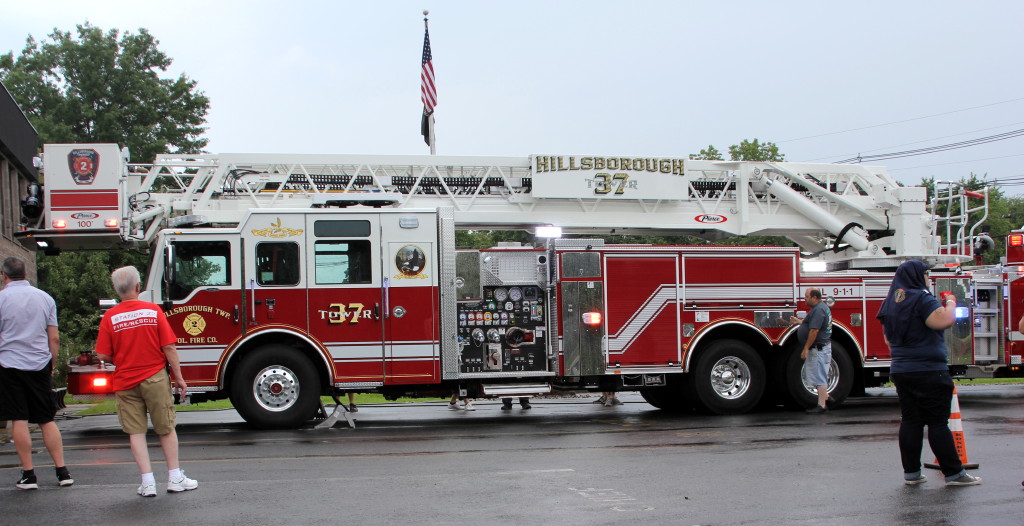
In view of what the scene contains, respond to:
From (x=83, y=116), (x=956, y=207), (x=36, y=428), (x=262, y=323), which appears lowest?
(x=36, y=428)

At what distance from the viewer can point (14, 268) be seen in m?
7.68

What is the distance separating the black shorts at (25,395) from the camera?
764 cm

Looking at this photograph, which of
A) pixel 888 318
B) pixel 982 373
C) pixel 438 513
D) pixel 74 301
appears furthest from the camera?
pixel 74 301

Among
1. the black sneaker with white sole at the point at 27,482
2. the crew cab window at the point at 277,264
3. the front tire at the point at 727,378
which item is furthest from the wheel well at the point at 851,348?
the black sneaker with white sole at the point at 27,482

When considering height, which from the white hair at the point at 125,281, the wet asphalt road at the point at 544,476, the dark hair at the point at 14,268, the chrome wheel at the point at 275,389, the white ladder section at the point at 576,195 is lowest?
the wet asphalt road at the point at 544,476

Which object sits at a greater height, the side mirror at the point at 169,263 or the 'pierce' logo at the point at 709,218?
the 'pierce' logo at the point at 709,218

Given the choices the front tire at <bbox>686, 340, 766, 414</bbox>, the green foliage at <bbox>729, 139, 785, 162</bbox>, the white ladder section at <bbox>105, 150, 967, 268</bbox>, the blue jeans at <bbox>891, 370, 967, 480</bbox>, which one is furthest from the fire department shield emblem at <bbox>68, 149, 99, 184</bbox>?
the green foliage at <bbox>729, 139, 785, 162</bbox>

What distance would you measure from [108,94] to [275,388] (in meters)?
43.4

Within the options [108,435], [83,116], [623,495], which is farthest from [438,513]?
[83,116]

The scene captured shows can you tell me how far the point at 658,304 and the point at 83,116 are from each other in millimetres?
43237

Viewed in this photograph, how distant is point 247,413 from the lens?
1178 centimetres

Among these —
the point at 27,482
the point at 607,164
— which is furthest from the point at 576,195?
the point at 27,482

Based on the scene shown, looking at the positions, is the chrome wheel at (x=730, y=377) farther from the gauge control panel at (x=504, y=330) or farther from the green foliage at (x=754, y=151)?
the green foliage at (x=754, y=151)

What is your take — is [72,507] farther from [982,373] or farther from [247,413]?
[982,373]
